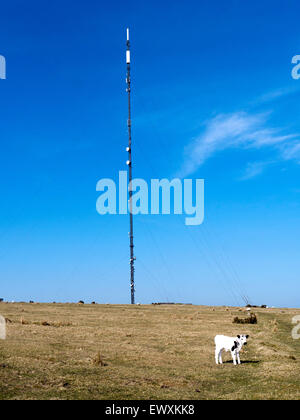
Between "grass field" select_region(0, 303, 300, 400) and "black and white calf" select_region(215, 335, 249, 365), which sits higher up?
"black and white calf" select_region(215, 335, 249, 365)

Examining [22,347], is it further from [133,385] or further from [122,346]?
[133,385]

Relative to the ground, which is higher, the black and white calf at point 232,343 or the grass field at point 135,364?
A: the black and white calf at point 232,343

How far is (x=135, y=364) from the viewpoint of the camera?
2117 centimetres

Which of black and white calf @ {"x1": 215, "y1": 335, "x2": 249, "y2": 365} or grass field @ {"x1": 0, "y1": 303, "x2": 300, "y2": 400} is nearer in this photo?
grass field @ {"x1": 0, "y1": 303, "x2": 300, "y2": 400}

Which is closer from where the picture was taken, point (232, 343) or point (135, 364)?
point (135, 364)

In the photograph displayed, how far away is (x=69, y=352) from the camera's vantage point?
76.6 ft

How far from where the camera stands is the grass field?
1565cm

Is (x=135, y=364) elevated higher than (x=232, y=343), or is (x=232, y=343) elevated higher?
(x=232, y=343)

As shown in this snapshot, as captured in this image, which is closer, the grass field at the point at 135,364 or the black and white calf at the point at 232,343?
the grass field at the point at 135,364

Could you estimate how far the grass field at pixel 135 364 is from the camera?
15.6m
